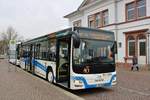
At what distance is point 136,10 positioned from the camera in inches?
1048

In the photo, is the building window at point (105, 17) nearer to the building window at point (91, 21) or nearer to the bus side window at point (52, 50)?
the building window at point (91, 21)

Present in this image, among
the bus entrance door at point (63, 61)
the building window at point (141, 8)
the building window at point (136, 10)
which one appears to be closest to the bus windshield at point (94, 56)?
the bus entrance door at point (63, 61)

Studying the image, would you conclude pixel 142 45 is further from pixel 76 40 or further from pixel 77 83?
pixel 76 40

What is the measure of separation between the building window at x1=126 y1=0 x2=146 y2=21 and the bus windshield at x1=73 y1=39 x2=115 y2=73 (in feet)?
52.4

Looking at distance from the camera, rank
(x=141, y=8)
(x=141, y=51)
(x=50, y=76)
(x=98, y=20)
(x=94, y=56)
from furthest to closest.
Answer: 1. (x=98, y=20)
2. (x=141, y=8)
3. (x=141, y=51)
4. (x=50, y=76)
5. (x=94, y=56)

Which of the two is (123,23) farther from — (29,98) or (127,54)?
(29,98)

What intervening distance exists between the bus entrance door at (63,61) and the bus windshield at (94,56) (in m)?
0.82

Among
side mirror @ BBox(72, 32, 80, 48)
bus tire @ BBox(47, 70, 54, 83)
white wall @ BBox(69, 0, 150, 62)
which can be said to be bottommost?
bus tire @ BBox(47, 70, 54, 83)

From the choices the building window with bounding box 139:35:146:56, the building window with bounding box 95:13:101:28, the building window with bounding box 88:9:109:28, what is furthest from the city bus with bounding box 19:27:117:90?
the building window with bounding box 95:13:101:28

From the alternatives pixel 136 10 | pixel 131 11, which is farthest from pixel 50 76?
pixel 131 11

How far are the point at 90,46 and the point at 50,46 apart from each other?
3.76 m

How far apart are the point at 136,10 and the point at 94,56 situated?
17.6 meters

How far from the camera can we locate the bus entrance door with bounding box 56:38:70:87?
11.3m

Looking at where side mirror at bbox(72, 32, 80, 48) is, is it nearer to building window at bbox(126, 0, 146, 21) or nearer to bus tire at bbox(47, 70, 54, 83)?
bus tire at bbox(47, 70, 54, 83)
